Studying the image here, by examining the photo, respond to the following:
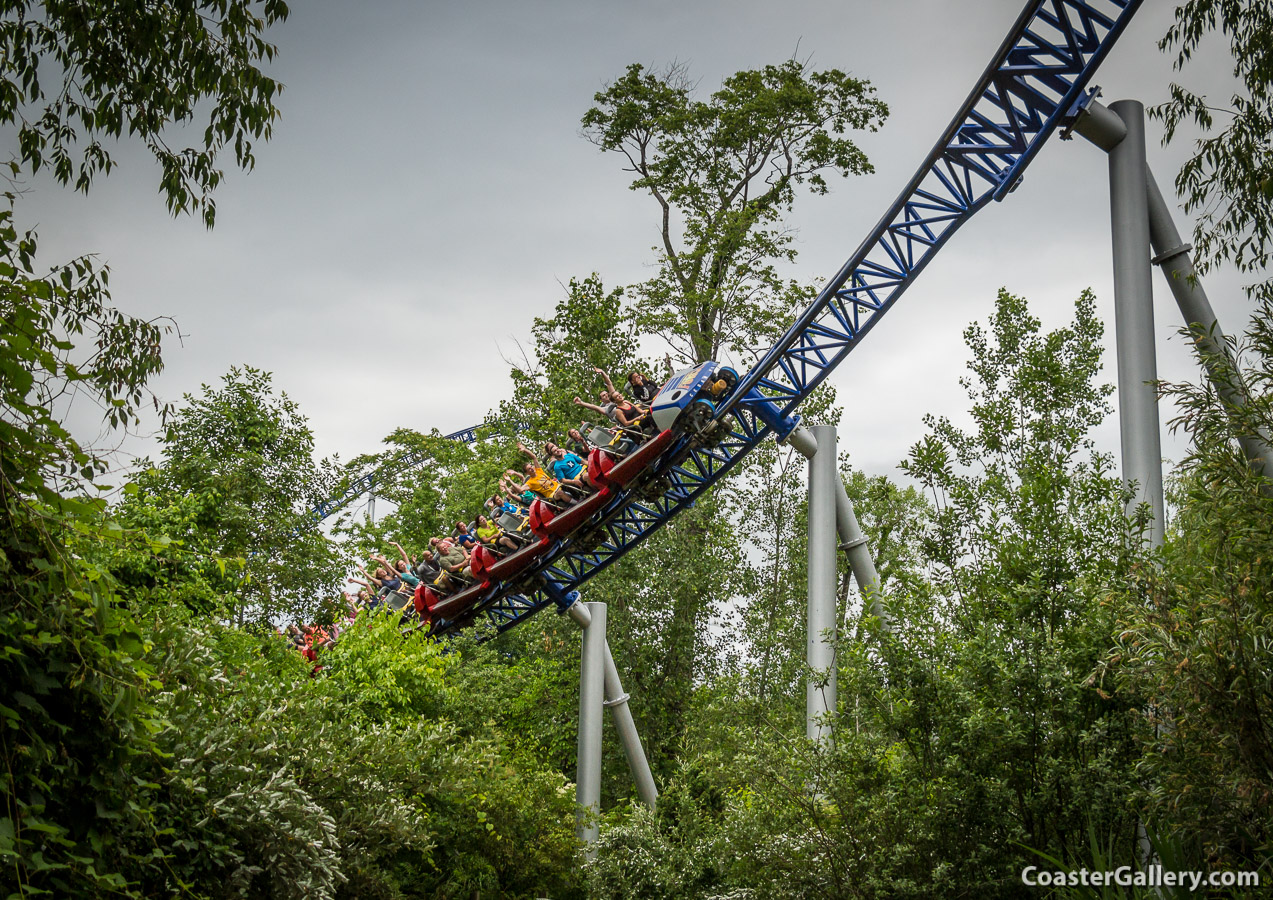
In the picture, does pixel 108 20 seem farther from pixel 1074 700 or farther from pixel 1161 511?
pixel 1161 511

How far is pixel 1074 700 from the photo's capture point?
607cm

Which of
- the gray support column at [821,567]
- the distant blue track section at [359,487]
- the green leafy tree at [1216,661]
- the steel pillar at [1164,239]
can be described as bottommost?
the green leafy tree at [1216,661]

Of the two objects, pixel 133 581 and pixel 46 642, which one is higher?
pixel 133 581

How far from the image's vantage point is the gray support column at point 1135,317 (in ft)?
22.8

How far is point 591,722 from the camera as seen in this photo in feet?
39.7

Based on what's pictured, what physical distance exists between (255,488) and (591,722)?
6897 mm

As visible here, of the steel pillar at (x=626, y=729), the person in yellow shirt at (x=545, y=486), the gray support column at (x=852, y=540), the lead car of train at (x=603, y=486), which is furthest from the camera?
the steel pillar at (x=626, y=729)

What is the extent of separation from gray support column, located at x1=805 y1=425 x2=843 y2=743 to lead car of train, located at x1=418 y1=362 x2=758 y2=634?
3.88 feet

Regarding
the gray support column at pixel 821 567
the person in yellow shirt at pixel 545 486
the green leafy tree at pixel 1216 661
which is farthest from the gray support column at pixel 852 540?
the green leafy tree at pixel 1216 661

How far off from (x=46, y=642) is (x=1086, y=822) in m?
5.58

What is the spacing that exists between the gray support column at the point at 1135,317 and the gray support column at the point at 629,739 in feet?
23.3

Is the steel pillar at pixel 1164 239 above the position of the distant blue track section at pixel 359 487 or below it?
below

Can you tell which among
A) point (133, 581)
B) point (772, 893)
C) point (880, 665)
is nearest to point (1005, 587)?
point (880, 665)

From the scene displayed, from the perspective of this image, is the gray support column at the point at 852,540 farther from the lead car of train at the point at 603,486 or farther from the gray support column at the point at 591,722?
the gray support column at the point at 591,722
